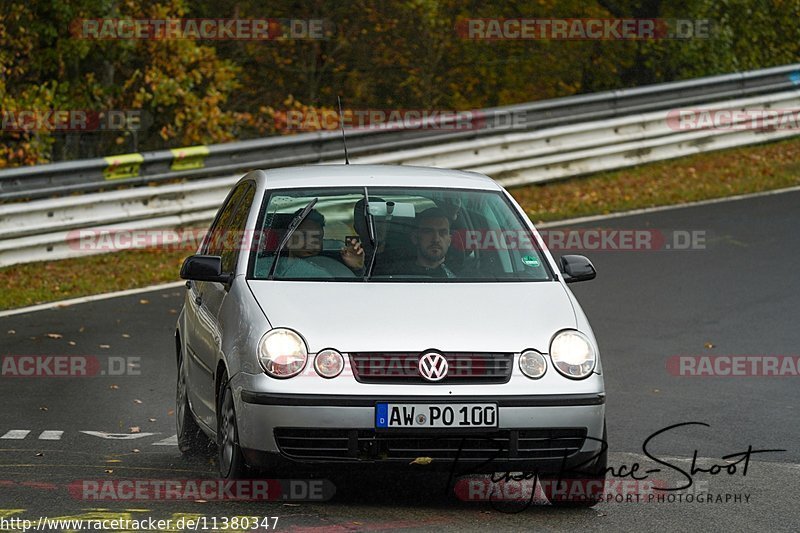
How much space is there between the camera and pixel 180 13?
20344mm

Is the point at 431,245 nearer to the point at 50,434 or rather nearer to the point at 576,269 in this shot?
the point at 576,269

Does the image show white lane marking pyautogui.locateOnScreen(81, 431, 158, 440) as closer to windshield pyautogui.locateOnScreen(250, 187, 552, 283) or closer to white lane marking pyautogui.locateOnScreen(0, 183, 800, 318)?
windshield pyautogui.locateOnScreen(250, 187, 552, 283)

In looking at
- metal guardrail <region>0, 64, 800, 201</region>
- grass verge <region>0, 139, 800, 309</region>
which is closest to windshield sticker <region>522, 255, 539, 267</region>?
grass verge <region>0, 139, 800, 309</region>

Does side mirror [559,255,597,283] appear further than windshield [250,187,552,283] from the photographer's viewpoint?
Yes

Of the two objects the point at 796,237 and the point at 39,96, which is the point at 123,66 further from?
the point at 796,237

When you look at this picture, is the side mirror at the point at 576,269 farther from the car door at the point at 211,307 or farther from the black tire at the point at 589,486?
the car door at the point at 211,307

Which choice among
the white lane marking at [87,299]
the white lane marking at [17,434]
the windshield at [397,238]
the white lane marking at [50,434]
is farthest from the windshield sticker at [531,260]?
the white lane marking at [87,299]

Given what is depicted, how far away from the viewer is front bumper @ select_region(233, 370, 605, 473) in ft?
21.1

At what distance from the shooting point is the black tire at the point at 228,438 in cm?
675

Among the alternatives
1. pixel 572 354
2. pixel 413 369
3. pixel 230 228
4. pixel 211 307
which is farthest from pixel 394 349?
pixel 230 228

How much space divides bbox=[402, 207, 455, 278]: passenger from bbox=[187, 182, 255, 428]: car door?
913 mm

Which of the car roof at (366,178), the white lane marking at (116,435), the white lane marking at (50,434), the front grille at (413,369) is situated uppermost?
the car roof at (366,178)

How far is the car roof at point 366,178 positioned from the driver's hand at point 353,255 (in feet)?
1.58

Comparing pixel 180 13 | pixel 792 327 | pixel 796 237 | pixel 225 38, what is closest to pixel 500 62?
pixel 225 38
